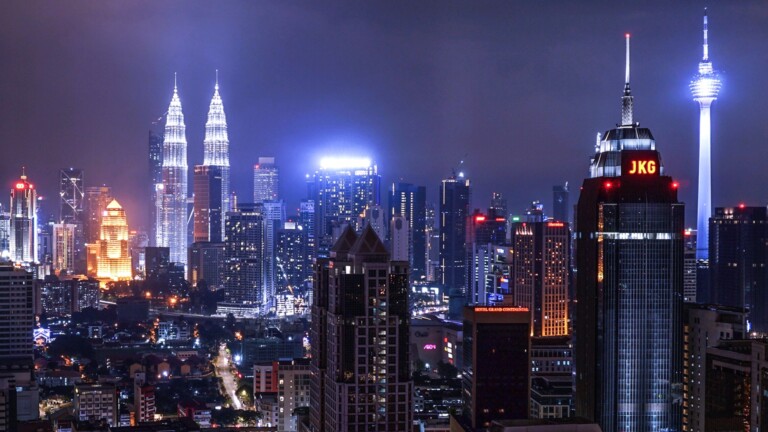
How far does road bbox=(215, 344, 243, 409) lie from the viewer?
1730cm

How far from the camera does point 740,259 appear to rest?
16.2 m

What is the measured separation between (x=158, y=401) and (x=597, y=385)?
784cm

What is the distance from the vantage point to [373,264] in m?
8.80

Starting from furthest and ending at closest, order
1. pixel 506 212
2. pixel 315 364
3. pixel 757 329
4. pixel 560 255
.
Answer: pixel 506 212 → pixel 560 255 → pixel 757 329 → pixel 315 364

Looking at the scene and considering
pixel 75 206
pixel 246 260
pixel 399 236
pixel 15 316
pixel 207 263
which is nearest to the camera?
pixel 15 316

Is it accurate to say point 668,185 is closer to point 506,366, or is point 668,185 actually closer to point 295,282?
point 506,366

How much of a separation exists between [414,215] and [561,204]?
685cm

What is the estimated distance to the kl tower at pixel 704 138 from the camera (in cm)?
1642

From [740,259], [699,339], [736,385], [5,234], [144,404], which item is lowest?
[144,404]

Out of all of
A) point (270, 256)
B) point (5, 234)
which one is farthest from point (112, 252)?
point (5, 234)

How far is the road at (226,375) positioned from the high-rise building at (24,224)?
5.93 m

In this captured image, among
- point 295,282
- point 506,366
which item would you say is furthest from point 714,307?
point 295,282

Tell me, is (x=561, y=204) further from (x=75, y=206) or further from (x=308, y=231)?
(x=75, y=206)

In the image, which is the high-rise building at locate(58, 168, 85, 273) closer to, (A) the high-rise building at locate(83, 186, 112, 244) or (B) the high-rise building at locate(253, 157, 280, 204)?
(A) the high-rise building at locate(83, 186, 112, 244)
